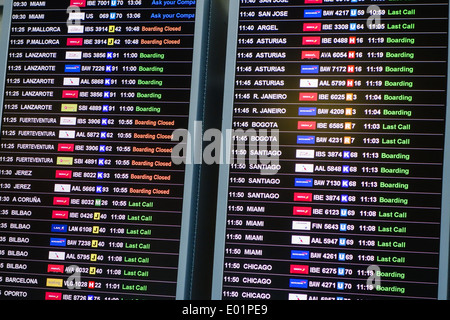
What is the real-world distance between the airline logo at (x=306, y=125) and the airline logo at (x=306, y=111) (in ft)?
0.11

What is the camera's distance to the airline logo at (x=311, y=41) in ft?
A: 9.45

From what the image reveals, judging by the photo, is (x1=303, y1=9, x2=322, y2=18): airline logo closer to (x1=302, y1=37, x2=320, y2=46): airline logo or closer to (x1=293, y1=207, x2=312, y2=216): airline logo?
(x1=302, y1=37, x2=320, y2=46): airline logo

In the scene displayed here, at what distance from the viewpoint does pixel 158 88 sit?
2984 mm

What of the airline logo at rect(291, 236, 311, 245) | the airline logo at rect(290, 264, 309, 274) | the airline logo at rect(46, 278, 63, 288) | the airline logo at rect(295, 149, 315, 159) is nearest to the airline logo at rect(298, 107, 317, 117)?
the airline logo at rect(295, 149, 315, 159)

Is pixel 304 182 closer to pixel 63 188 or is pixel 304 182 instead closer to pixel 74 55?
pixel 63 188

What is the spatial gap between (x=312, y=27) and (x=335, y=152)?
55 cm

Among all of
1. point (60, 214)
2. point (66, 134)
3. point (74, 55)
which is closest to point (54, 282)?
point (60, 214)

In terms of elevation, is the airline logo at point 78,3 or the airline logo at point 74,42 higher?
the airline logo at point 78,3

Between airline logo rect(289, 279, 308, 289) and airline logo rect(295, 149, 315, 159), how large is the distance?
1.65ft

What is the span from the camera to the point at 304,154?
2.82 m

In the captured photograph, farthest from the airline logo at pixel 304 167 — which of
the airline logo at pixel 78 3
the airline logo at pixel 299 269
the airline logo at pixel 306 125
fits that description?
the airline logo at pixel 78 3

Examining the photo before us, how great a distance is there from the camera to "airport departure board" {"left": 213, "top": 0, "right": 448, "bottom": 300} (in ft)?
8.80

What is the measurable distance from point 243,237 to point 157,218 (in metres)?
0.38

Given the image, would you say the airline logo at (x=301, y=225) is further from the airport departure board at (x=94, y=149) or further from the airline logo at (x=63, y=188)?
the airline logo at (x=63, y=188)
